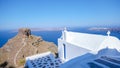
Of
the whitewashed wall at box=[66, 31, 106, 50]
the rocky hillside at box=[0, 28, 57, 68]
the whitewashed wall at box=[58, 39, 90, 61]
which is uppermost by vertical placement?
the whitewashed wall at box=[66, 31, 106, 50]

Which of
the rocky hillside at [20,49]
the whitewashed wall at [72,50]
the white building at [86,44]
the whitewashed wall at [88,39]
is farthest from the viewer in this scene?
the rocky hillside at [20,49]

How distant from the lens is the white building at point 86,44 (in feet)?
24.5

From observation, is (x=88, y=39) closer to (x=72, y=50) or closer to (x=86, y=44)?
(x=86, y=44)

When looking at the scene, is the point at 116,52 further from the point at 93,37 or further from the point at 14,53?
the point at 14,53

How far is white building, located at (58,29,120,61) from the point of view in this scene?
24.5 feet

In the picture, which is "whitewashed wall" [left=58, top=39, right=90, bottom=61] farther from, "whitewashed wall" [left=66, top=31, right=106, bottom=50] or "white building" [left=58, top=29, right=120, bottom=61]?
"whitewashed wall" [left=66, top=31, right=106, bottom=50]

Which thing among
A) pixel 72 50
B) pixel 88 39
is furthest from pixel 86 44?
pixel 72 50

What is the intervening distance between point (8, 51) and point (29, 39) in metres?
3.76

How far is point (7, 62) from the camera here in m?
18.5

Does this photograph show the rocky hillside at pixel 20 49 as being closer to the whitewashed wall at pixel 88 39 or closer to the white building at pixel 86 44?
the white building at pixel 86 44

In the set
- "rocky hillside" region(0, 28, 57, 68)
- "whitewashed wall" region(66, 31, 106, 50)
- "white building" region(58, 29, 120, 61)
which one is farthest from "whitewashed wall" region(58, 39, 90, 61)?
"rocky hillside" region(0, 28, 57, 68)

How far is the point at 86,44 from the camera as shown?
29.1 ft

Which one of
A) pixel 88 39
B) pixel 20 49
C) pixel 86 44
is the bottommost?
pixel 20 49

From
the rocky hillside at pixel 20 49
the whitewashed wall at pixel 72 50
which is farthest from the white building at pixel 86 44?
the rocky hillside at pixel 20 49
